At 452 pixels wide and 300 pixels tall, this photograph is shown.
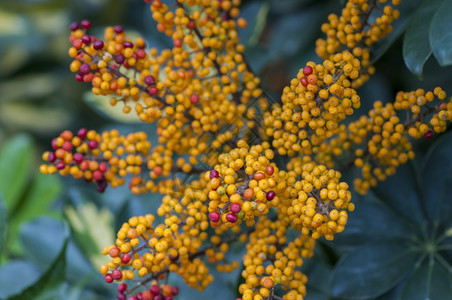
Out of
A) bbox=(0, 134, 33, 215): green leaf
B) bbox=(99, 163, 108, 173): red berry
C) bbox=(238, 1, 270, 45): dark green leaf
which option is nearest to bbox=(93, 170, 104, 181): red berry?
bbox=(99, 163, 108, 173): red berry

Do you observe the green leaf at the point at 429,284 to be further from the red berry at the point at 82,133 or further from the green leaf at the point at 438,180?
the red berry at the point at 82,133

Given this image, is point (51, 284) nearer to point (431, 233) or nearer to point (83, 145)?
point (83, 145)

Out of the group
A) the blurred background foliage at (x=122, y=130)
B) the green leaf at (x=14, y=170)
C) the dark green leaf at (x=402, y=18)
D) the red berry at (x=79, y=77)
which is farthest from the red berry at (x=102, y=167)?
the green leaf at (x=14, y=170)

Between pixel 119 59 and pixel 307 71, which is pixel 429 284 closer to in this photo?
pixel 307 71

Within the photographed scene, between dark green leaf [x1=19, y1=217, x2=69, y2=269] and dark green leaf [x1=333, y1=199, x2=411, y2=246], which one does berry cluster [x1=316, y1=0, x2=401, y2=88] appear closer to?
dark green leaf [x1=333, y1=199, x2=411, y2=246]

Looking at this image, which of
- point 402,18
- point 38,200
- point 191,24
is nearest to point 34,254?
point 38,200

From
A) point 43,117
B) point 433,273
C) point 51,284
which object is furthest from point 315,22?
point 43,117
